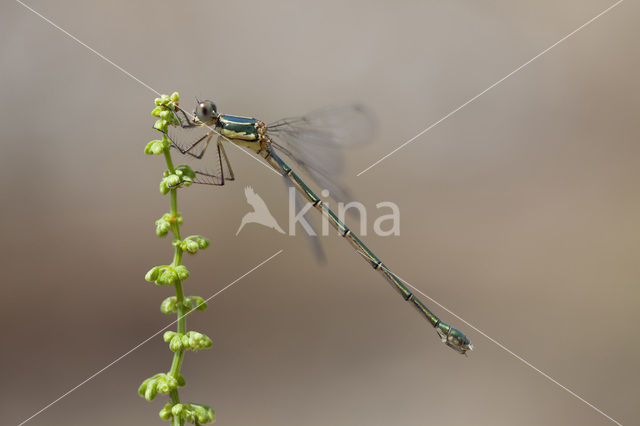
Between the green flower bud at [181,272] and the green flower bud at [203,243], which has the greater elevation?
the green flower bud at [203,243]

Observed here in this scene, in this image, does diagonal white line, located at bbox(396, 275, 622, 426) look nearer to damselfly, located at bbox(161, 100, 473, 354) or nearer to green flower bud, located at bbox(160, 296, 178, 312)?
damselfly, located at bbox(161, 100, 473, 354)

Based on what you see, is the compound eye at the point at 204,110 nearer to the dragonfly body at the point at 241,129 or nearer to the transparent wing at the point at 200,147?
the transparent wing at the point at 200,147

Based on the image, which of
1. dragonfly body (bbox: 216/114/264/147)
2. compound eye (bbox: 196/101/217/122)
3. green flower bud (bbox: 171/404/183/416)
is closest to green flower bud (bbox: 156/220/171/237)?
green flower bud (bbox: 171/404/183/416)

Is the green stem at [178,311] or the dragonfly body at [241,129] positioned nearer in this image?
the green stem at [178,311]

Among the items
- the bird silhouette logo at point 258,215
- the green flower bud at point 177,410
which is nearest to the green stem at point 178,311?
the green flower bud at point 177,410

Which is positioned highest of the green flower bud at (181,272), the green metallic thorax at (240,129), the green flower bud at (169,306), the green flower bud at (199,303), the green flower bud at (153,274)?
the green metallic thorax at (240,129)
